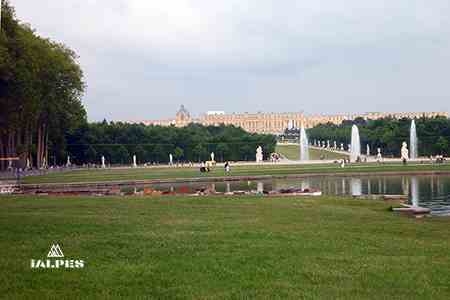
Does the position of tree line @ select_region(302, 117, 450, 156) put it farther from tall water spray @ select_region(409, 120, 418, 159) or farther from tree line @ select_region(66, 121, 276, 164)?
tree line @ select_region(66, 121, 276, 164)

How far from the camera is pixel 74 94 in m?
56.0

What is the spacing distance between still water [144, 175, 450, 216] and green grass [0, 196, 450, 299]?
26.4 feet

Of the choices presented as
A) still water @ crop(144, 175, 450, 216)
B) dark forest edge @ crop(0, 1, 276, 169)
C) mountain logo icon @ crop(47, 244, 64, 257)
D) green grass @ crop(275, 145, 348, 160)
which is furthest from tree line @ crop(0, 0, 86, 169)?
green grass @ crop(275, 145, 348, 160)

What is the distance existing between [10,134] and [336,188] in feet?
89.1

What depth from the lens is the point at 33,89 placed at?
141ft

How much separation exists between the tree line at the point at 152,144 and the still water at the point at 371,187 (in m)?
41.8

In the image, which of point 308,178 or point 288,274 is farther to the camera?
point 308,178

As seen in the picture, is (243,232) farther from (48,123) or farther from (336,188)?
(48,123)

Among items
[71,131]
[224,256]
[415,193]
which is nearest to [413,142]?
[71,131]

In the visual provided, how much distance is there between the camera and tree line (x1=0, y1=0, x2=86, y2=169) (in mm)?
38562

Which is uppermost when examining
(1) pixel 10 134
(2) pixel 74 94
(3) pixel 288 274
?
(2) pixel 74 94

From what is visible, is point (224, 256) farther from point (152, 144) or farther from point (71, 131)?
point (152, 144)

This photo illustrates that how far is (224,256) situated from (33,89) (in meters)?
37.0

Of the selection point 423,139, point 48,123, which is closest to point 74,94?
point 48,123
